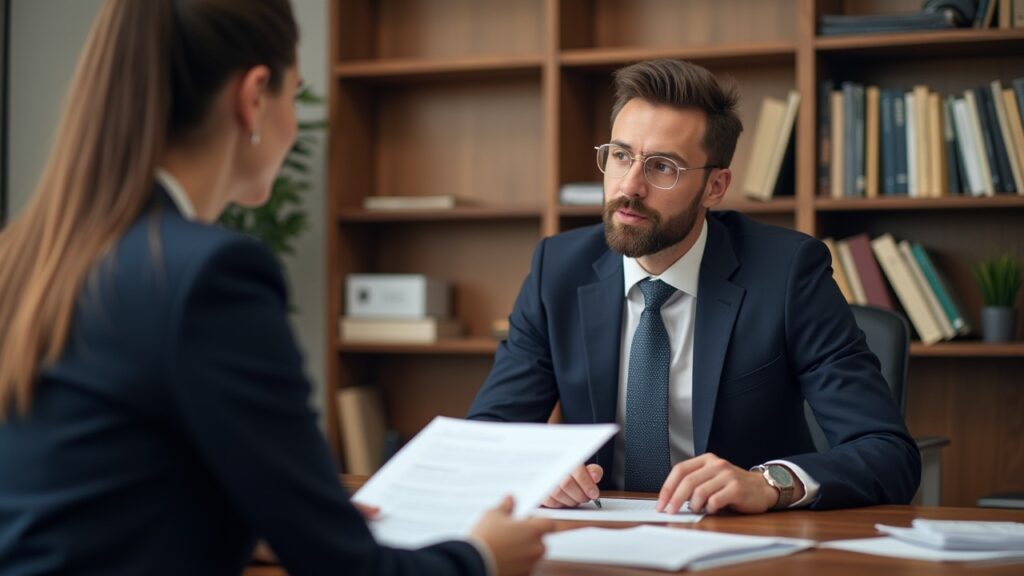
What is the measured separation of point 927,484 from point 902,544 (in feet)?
4.34

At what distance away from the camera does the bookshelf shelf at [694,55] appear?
345cm

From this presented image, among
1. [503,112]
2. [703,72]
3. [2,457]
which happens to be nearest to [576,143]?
[503,112]

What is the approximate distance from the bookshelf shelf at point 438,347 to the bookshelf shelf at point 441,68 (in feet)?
2.89

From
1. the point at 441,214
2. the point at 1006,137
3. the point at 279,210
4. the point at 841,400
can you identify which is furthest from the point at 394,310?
the point at 841,400

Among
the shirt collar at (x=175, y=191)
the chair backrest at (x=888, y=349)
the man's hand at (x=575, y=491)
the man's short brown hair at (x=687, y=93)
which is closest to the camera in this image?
the shirt collar at (x=175, y=191)

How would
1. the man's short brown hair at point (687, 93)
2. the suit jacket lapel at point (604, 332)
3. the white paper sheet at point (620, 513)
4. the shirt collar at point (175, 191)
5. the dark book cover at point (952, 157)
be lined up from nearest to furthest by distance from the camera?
1. the shirt collar at point (175, 191)
2. the white paper sheet at point (620, 513)
3. the suit jacket lapel at point (604, 332)
4. the man's short brown hair at point (687, 93)
5. the dark book cover at point (952, 157)

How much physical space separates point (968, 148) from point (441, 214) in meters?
1.60

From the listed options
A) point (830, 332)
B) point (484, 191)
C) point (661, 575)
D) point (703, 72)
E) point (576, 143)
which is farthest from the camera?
point (484, 191)

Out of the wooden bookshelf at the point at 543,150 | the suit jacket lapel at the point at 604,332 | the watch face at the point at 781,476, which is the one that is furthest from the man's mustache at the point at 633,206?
the wooden bookshelf at the point at 543,150

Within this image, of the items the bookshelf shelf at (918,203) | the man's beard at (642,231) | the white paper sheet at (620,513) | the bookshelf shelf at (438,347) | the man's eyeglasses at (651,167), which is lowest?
the bookshelf shelf at (438,347)

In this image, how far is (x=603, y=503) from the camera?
1642 mm

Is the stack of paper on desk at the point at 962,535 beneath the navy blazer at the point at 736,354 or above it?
beneath

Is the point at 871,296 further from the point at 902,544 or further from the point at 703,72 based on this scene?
the point at 902,544

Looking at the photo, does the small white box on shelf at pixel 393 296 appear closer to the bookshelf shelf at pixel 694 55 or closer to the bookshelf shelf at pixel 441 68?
the bookshelf shelf at pixel 441 68
